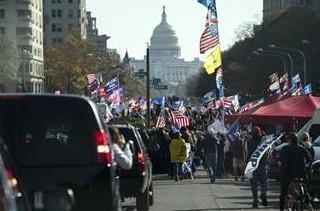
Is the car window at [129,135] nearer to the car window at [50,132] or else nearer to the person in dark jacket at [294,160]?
the person in dark jacket at [294,160]

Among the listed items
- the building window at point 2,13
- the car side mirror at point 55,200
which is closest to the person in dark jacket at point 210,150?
the car side mirror at point 55,200

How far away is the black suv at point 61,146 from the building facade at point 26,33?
10853 centimetres

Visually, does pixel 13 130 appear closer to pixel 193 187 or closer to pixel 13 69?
pixel 193 187

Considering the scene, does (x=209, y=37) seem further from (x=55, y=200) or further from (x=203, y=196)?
(x=55, y=200)

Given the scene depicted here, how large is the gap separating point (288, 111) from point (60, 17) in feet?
509

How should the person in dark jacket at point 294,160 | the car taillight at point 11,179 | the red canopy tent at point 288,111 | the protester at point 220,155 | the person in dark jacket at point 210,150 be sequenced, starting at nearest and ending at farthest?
the car taillight at point 11,179, the person in dark jacket at point 294,160, the person in dark jacket at point 210,150, the red canopy tent at point 288,111, the protester at point 220,155

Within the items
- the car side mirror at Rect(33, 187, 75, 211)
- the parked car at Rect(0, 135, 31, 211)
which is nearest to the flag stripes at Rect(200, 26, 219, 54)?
the car side mirror at Rect(33, 187, 75, 211)

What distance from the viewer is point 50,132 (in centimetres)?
876

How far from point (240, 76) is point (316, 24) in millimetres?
15893

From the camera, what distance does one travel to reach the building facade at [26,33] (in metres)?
121

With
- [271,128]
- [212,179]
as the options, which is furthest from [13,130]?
[271,128]

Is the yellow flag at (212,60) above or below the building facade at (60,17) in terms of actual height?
below

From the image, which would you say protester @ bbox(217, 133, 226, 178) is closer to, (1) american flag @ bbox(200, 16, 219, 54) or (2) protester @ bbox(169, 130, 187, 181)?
(2) protester @ bbox(169, 130, 187, 181)

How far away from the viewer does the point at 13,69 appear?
3952 inches
